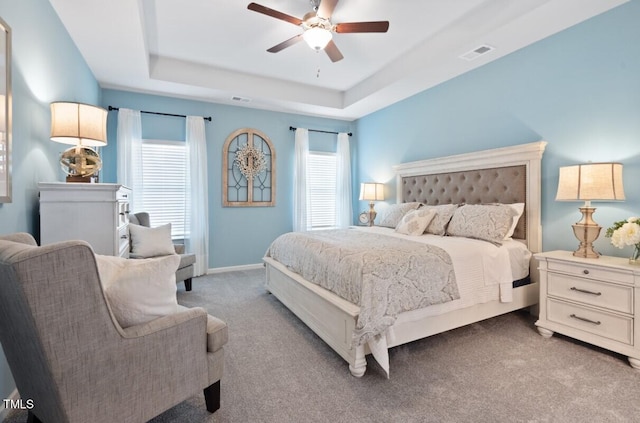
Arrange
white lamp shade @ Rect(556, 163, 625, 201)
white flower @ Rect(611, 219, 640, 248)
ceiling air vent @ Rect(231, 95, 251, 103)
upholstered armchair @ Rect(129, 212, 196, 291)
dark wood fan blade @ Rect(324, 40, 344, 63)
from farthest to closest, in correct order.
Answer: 1. ceiling air vent @ Rect(231, 95, 251, 103)
2. upholstered armchair @ Rect(129, 212, 196, 291)
3. dark wood fan blade @ Rect(324, 40, 344, 63)
4. white lamp shade @ Rect(556, 163, 625, 201)
5. white flower @ Rect(611, 219, 640, 248)

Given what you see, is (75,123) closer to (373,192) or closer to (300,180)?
(300,180)

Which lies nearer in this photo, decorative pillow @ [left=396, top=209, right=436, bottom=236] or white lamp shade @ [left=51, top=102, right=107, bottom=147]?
white lamp shade @ [left=51, top=102, right=107, bottom=147]

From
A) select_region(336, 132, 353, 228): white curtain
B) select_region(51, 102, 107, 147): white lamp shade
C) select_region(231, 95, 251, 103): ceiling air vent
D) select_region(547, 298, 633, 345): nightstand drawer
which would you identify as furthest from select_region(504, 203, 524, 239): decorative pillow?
select_region(231, 95, 251, 103): ceiling air vent

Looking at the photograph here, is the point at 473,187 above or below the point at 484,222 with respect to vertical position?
above

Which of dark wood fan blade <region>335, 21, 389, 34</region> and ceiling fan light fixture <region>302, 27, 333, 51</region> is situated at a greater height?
dark wood fan blade <region>335, 21, 389, 34</region>

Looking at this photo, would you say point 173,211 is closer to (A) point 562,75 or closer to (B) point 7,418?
(B) point 7,418

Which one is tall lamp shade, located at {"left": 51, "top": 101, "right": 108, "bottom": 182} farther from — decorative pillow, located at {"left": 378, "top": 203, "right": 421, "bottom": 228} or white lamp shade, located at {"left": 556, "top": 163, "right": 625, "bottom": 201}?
white lamp shade, located at {"left": 556, "top": 163, "right": 625, "bottom": 201}

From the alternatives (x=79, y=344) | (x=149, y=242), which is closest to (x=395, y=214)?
(x=149, y=242)

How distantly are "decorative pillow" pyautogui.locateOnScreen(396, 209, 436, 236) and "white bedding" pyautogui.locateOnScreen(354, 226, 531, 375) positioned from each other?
0.51 metres

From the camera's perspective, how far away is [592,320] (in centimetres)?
236

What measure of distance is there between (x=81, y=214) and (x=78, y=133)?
0.58 metres

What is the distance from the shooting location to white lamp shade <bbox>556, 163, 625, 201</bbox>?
2.32 metres

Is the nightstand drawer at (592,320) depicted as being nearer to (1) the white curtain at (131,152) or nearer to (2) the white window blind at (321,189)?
(2) the white window blind at (321,189)

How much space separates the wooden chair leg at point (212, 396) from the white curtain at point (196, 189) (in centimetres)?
319
